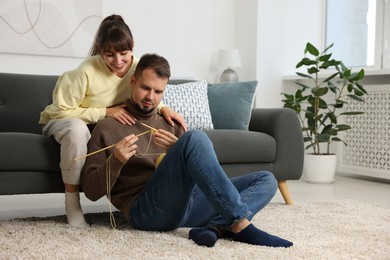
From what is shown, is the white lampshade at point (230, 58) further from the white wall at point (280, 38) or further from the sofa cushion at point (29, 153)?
the sofa cushion at point (29, 153)

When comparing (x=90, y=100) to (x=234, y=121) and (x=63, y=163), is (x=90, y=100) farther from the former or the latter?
(x=234, y=121)

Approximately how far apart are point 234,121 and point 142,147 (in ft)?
3.46

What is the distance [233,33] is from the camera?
17.3 ft

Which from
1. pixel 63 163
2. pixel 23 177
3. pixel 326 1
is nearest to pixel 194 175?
pixel 63 163

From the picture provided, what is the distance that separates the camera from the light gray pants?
2.24 metres

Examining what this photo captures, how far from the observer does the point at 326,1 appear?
533 centimetres

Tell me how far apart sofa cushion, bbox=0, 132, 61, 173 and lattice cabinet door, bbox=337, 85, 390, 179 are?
2887 millimetres

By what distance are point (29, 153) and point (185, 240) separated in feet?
2.60

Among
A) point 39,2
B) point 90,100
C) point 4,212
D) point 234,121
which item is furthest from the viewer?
point 39,2

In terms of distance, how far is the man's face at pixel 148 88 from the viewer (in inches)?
83.7

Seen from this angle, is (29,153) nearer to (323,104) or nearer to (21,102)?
(21,102)

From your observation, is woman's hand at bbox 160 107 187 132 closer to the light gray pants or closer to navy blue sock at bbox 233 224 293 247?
the light gray pants

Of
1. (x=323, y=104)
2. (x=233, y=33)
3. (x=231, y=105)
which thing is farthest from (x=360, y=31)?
(x=231, y=105)

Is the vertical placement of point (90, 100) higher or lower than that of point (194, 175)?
higher
